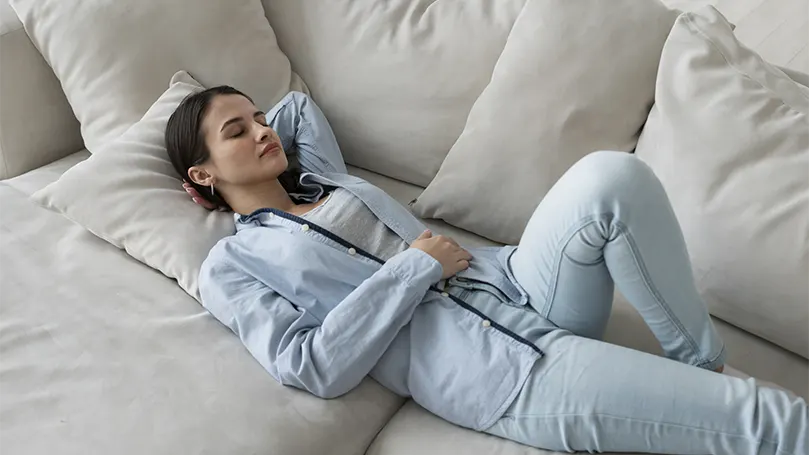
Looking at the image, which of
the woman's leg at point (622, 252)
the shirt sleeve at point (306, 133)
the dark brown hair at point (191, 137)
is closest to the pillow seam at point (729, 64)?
the woman's leg at point (622, 252)

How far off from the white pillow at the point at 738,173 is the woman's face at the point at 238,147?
761 millimetres

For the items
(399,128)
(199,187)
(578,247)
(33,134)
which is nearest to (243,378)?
(199,187)

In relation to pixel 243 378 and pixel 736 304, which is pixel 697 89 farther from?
pixel 243 378

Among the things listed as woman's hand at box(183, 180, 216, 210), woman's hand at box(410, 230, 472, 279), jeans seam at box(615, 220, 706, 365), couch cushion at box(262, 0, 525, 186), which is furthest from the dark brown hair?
jeans seam at box(615, 220, 706, 365)

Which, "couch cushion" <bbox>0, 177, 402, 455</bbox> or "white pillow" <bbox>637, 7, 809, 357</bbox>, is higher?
"white pillow" <bbox>637, 7, 809, 357</bbox>

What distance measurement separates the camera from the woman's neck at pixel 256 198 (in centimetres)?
153

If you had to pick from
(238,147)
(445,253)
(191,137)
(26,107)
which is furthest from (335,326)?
(26,107)

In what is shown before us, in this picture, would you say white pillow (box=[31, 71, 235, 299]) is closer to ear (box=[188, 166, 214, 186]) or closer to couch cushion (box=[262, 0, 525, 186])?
ear (box=[188, 166, 214, 186])

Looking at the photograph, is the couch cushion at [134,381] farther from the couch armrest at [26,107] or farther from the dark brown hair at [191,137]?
the couch armrest at [26,107]

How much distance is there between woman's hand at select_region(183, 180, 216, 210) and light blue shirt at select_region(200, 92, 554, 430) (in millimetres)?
177

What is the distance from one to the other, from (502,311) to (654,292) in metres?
0.27

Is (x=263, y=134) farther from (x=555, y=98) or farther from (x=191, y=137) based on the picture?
(x=555, y=98)

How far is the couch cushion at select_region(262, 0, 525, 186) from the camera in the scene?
5.39ft

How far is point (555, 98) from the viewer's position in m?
1.48
